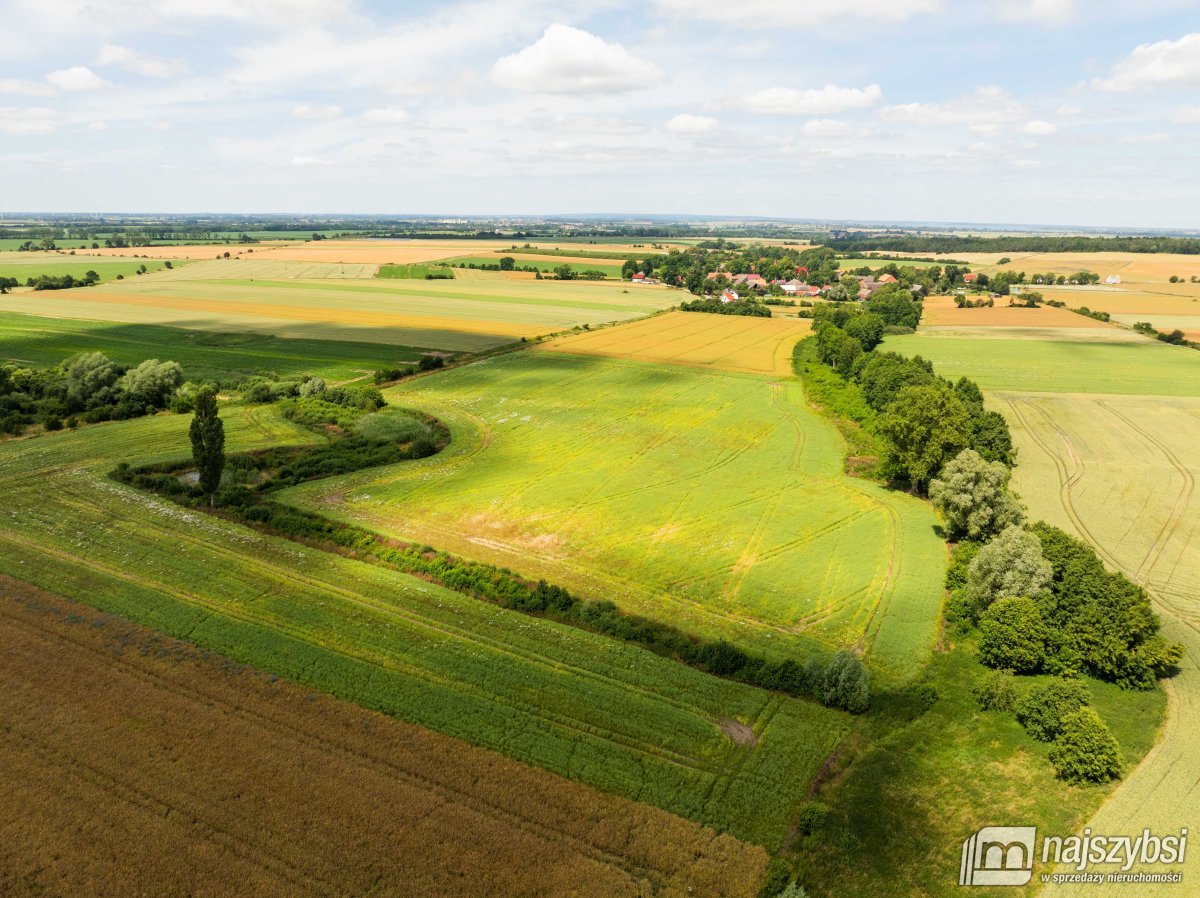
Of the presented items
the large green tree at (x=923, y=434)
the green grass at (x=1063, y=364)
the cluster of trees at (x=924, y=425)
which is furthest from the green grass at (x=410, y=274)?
the large green tree at (x=923, y=434)

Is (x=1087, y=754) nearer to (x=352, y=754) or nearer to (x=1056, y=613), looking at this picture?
(x=1056, y=613)

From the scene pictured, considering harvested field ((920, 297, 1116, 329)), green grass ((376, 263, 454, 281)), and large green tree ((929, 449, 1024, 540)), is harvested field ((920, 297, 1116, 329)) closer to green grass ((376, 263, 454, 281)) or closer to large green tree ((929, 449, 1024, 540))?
large green tree ((929, 449, 1024, 540))

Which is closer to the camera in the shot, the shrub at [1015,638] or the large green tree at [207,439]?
the shrub at [1015,638]

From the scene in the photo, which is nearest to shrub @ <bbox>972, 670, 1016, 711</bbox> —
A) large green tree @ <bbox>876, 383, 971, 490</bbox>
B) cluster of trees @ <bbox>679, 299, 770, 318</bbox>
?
large green tree @ <bbox>876, 383, 971, 490</bbox>

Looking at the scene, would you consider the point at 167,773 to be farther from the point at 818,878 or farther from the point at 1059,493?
the point at 1059,493

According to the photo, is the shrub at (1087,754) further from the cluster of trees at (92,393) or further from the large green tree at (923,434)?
the cluster of trees at (92,393)

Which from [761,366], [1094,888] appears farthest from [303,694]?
[761,366]
